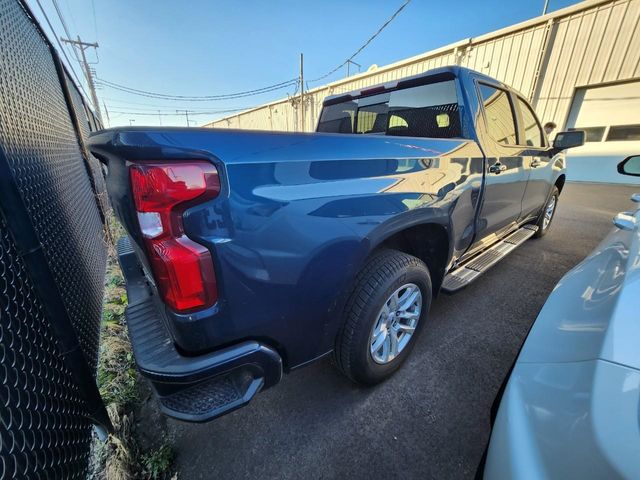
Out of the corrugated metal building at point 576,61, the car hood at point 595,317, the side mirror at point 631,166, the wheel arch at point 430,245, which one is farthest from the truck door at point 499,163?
the corrugated metal building at point 576,61

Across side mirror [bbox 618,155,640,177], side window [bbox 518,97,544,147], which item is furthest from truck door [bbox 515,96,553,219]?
side mirror [bbox 618,155,640,177]

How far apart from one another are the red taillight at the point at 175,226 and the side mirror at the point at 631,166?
2.98 metres

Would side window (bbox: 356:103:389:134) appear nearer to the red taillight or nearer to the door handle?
the door handle

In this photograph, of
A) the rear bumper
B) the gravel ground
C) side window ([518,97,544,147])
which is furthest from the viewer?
side window ([518,97,544,147])

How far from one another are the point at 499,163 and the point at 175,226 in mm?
2602

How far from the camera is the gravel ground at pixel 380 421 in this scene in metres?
1.50

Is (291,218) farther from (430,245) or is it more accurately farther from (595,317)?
(430,245)

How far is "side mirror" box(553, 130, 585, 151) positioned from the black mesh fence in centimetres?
481

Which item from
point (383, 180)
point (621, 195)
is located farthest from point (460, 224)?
point (621, 195)

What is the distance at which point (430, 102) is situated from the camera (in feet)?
7.86

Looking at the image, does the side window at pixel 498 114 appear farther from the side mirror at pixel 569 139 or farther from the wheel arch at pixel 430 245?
the wheel arch at pixel 430 245

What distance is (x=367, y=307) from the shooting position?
1.65m

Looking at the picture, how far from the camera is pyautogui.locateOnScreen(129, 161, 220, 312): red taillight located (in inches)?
37.9

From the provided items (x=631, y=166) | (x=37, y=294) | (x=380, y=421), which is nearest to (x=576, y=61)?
(x=631, y=166)
